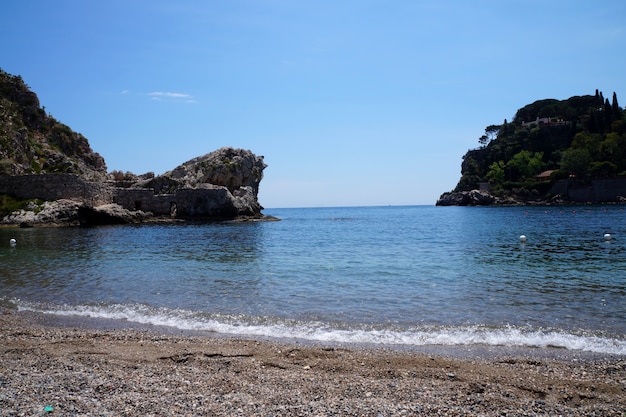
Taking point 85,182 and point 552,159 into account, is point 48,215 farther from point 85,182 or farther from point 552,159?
point 552,159

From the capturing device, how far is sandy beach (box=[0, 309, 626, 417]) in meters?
5.30

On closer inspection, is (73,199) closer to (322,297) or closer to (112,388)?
(322,297)

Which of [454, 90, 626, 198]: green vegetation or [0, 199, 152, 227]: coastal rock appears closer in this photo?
[0, 199, 152, 227]: coastal rock

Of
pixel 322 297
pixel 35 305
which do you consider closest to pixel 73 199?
pixel 35 305

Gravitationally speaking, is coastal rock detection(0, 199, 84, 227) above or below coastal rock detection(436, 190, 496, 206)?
below

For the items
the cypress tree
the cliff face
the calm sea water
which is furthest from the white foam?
the cypress tree

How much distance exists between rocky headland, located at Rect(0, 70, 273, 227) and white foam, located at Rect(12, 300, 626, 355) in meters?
39.5

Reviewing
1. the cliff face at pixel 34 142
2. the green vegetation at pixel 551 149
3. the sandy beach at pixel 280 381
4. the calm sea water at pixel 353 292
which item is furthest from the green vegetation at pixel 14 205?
the green vegetation at pixel 551 149

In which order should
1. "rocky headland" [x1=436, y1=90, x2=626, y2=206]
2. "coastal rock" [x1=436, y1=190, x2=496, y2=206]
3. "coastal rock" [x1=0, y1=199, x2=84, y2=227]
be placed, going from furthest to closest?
"coastal rock" [x1=436, y1=190, x2=496, y2=206] < "rocky headland" [x1=436, y1=90, x2=626, y2=206] < "coastal rock" [x1=0, y1=199, x2=84, y2=227]

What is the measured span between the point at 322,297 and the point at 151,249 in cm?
1648

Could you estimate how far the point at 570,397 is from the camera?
5820 mm

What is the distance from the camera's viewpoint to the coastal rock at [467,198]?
12760cm

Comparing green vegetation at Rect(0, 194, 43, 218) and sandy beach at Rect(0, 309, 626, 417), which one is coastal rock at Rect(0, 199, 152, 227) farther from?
sandy beach at Rect(0, 309, 626, 417)

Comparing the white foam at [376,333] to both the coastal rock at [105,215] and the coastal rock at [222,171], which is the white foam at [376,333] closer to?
the coastal rock at [105,215]
